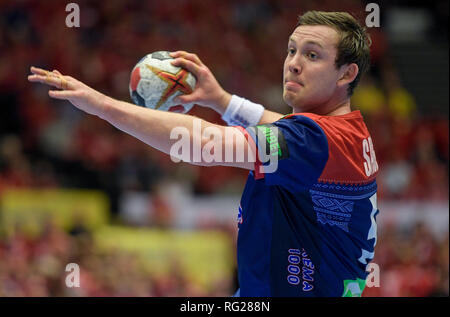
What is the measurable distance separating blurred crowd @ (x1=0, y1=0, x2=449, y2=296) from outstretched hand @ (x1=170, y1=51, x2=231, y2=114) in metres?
4.55

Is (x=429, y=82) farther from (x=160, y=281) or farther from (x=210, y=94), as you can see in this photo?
(x=210, y=94)

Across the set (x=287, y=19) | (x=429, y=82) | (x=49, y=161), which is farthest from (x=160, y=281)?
(x=429, y=82)

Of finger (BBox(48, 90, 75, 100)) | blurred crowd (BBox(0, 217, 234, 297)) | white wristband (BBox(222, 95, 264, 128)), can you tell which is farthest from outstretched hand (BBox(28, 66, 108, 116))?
blurred crowd (BBox(0, 217, 234, 297))

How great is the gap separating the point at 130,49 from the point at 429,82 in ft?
25.7

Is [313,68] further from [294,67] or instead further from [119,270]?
[119,270]

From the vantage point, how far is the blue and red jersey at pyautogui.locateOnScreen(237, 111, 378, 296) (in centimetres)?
276

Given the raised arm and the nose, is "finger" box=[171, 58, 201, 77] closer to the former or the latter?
the nose

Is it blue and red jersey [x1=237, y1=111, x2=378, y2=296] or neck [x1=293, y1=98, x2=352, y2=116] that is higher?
neck [x1=293, y1=98, x2=352, y2=116]

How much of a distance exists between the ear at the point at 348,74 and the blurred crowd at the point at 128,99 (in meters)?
5.41

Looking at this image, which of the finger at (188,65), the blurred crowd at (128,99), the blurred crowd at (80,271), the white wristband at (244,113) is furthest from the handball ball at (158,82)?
the blurred crowd at (128,99)

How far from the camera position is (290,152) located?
2688 mm

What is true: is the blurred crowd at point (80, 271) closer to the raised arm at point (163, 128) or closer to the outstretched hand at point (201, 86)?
the outstretched hand at point (201, 86)
